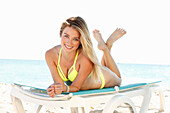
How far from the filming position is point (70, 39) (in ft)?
8.50

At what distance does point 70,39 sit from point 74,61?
0.31 metres

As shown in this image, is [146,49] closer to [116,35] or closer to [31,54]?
[31,54]

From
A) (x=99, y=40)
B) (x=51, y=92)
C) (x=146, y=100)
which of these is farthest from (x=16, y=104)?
(x=146, y=100)

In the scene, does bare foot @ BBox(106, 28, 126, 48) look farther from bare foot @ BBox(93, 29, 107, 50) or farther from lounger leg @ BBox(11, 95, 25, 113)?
lounger leg @ BBox(11, 95, 25, 113)

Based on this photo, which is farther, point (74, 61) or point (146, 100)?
point (146, 100)

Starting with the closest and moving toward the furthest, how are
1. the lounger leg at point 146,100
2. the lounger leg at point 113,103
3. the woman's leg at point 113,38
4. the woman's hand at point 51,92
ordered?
the woman's hand at point 51,92, the lounger leg at point 113,103, the lounger leg at point 146,100, the woman's leg at point 113,38

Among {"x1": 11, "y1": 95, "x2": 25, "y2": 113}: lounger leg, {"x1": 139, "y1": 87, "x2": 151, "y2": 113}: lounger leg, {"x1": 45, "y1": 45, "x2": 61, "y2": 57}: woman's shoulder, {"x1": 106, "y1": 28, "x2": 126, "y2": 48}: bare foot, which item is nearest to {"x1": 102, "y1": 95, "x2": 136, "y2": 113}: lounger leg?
{"x1": 139, "y1": 87, "x2": 151, "y2": 113}: lounger leg

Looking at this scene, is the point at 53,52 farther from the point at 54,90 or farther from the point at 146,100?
the point at 146,100

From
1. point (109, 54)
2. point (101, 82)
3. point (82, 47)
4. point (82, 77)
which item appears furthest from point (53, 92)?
point (109, 54)

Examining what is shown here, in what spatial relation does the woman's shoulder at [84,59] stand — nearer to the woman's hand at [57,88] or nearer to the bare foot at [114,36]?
the woman's hand at [57,88]

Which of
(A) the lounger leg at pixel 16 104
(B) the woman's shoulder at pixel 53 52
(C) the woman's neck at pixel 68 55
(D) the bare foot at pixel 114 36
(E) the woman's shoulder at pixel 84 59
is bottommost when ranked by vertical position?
(A) the lounger leg at pixel 16 104

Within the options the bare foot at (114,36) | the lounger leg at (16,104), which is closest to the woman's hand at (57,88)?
the lounger leg at (16,104)

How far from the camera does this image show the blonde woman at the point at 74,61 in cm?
258

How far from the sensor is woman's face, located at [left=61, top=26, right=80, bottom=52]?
2.58m
